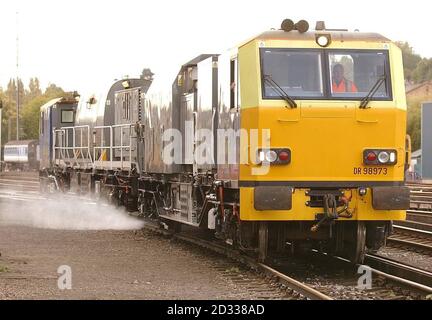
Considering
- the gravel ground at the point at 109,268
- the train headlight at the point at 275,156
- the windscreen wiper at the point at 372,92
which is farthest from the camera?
the windscreen wiper at the point at 372,92

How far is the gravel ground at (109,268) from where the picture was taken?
392 inches

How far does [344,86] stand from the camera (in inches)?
441

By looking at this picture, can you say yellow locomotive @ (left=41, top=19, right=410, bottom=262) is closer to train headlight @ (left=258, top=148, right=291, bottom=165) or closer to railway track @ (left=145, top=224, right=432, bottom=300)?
train headlight @ (left=258, top=148, right=291, bottom=165)

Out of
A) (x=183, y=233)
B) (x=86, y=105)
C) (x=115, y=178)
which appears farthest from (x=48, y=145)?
(x=183, y=233)

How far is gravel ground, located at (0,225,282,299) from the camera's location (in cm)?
995

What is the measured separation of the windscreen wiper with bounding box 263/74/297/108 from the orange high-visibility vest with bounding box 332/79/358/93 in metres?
0.69

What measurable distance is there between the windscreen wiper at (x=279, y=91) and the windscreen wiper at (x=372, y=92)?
3.20 ft

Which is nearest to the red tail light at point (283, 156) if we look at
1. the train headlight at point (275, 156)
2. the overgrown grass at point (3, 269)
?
the train headlight at point (275, 156)

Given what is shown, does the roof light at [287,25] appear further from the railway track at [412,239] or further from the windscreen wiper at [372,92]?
the railway track at [412,239]

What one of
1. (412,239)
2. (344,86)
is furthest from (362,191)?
(412,239)

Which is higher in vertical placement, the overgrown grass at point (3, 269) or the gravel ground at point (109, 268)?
the overgrown grass at point (3, 269)

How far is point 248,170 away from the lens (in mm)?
10891

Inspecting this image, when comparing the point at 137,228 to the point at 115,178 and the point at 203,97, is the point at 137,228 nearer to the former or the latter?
the point at 115,178

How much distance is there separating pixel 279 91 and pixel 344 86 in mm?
967
